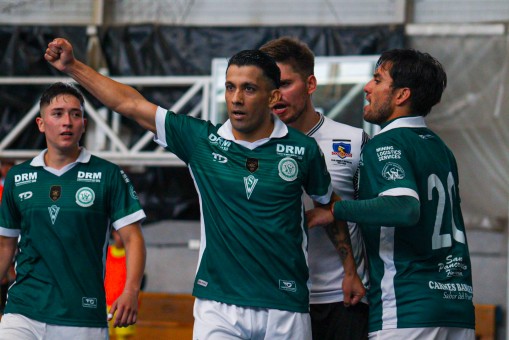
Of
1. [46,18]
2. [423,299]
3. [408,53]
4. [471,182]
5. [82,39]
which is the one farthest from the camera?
[46,18]

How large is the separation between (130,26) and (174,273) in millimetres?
3139

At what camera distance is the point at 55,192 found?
17.5 ft

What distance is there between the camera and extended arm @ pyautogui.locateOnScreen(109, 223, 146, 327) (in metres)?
4.97

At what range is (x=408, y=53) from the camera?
15.5ft

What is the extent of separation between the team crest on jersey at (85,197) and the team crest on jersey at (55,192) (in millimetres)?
104

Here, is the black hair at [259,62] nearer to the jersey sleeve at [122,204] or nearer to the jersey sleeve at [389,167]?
the jersey sleeve at [389,167]

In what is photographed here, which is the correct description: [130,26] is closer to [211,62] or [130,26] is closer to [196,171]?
[211,62]

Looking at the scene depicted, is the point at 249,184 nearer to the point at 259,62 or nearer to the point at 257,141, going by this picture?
the point at 257,141

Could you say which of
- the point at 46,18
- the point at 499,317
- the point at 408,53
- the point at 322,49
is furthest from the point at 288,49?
the point at 46,18

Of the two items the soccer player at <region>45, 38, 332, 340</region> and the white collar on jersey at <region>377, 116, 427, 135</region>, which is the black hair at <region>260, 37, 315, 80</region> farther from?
the white collar on jersey at <region>377, 116, 427, 135</region>

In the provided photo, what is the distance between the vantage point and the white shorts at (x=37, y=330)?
5.09 meters

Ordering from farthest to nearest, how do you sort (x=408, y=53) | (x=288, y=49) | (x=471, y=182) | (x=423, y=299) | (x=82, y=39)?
(x=82, y=39) < (x=471, y=182) < (x=288, y=49) < (x=408, y=53) < (x=423, y=299)

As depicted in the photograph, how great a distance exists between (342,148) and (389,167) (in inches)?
28.4

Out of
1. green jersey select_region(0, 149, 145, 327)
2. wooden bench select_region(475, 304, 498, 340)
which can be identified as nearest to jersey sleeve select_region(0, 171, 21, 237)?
green jersey select_region(0, 149, 145, 327)
